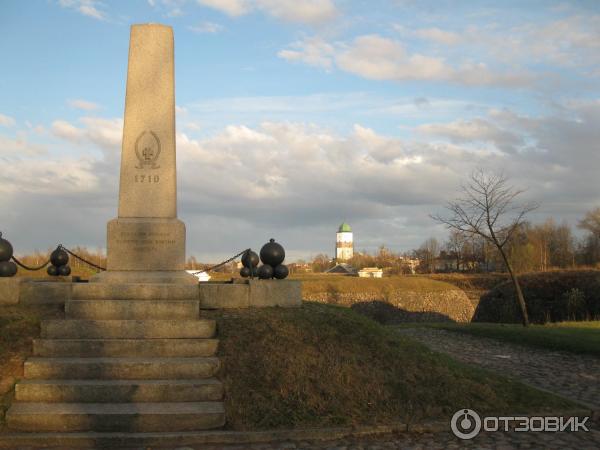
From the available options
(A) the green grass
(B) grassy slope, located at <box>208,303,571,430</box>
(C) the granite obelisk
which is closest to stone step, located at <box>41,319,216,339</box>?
(B) grassy slope, located at <box>208,303,571,430</box>

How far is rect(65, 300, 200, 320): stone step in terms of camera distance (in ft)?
30.0

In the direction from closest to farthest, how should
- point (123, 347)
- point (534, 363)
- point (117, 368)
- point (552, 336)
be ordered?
point (117, 368), point (123, 347), point (534, 363), point (552, 336)

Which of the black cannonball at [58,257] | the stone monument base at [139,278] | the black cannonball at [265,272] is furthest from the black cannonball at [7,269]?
the black cannonball at [265,272]

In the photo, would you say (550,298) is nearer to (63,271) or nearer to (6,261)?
(63,271)

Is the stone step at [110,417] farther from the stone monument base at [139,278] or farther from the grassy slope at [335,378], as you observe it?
the stone monument base at [139,278]

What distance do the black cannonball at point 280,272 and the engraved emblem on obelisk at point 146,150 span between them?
2879 millimetres

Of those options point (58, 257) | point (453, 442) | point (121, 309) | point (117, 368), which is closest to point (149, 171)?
point (121, 309)

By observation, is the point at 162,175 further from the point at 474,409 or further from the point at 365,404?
the point at 474,409

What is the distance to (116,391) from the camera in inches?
295

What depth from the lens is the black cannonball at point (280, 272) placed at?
10.9 m

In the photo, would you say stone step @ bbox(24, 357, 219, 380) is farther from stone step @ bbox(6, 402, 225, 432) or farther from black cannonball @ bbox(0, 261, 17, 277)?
black cannonball @ bbox(0, 261, 17, 277)

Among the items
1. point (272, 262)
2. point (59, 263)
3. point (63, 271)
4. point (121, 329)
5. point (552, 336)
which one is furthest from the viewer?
point (552, 336)

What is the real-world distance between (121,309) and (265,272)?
9.09 feet

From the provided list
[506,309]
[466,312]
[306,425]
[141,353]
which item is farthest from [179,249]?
[466,312]
